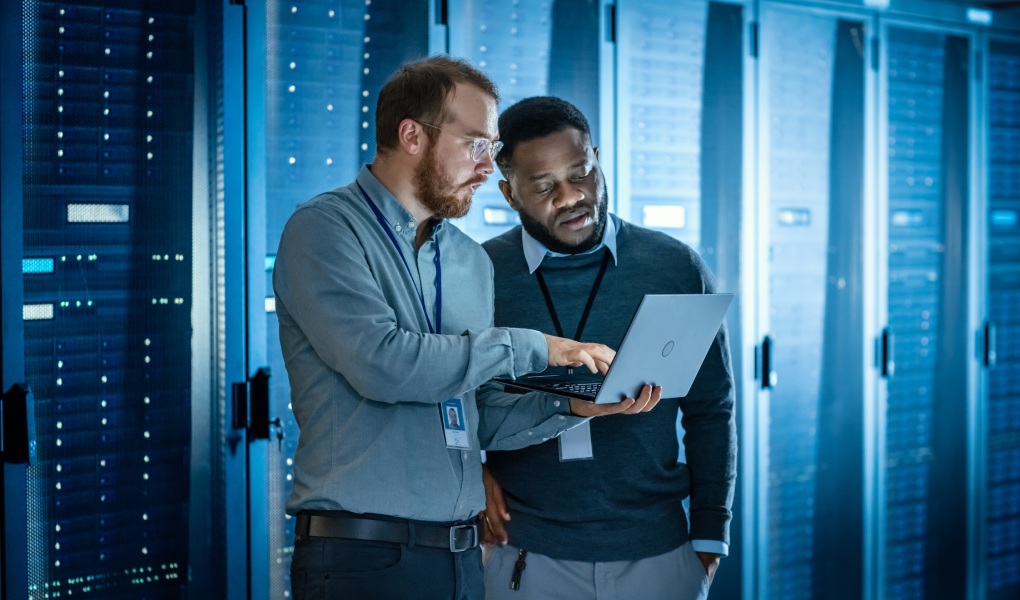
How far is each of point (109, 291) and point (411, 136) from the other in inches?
38.7

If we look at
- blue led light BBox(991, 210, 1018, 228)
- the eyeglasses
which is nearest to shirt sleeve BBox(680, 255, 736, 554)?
the eyeglasses

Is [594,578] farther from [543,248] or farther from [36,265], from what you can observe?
[36,265]

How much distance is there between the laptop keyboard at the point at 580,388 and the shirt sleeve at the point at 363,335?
0.12 metres

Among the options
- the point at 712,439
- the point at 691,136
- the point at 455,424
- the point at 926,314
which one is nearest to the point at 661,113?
the point at 691,136

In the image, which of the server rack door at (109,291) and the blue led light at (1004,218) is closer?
the server rack door at (109,291)

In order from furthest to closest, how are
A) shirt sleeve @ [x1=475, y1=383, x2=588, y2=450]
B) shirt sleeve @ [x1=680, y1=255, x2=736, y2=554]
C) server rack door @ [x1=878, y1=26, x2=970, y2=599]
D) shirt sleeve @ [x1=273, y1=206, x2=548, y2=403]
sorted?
server rack door @ [x1=878, y1=26, x2=970, y2=599], shirt sleeve @ [x1=680, y1=255, x2=736, y2=554], shirt sleeve @ [x1=475, y1=383, x2=588, y2=450], shirt sleeve @ [x1=273, y1=206, x2=548, y2=403]

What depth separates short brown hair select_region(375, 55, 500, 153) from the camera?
151cm

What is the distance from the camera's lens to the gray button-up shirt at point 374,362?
4.43ft

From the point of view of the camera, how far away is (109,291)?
2105mm

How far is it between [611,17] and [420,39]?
60 centimetres

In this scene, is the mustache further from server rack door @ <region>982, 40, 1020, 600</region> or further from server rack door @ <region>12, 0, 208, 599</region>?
server rack door @ <region>982, 40, 1020, 600</region>

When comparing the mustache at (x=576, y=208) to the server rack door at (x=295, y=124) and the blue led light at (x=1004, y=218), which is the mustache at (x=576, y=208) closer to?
the server rack door at (x=295, y=124)

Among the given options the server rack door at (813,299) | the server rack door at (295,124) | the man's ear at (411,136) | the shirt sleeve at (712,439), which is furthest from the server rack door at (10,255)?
the server rack door at (813,299)

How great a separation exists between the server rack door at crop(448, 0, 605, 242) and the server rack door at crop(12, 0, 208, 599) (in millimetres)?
705
